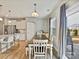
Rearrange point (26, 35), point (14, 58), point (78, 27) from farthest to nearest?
point (26, 35) → point (14, 58) → point (78, 27)

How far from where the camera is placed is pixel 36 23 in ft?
50.5

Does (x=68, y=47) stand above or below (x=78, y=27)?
below

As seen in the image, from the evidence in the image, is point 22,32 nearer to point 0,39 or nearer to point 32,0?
point 0,39

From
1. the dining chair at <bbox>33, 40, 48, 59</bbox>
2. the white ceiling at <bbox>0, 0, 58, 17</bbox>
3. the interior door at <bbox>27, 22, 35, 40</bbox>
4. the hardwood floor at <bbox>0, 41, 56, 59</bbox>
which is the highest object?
the white ceiling at <bbox>0, 0, 58, 17</bbox>

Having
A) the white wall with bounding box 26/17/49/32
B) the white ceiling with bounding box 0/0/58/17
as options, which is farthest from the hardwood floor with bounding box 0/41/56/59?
the white wall with bounding box 26/17/49/32

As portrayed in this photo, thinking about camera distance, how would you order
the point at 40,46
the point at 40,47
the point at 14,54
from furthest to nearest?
the point at 14,54 → the point at 40,47 → the point at 40,46

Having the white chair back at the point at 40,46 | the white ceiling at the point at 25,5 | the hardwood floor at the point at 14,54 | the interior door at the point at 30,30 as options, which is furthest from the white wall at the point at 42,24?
the white chair back at the point at 40,46

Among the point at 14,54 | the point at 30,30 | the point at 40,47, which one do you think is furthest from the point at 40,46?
the point at 30,30

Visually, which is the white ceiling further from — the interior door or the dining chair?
the interior door

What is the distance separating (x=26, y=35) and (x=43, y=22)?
7.92 feet

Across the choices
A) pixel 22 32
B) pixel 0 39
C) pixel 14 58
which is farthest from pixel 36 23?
pixel 14 58

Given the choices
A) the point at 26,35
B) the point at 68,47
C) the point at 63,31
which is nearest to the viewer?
the point at 68,47

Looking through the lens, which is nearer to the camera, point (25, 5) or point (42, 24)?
point (25, 5)

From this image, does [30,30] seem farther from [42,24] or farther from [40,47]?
[40,47]
